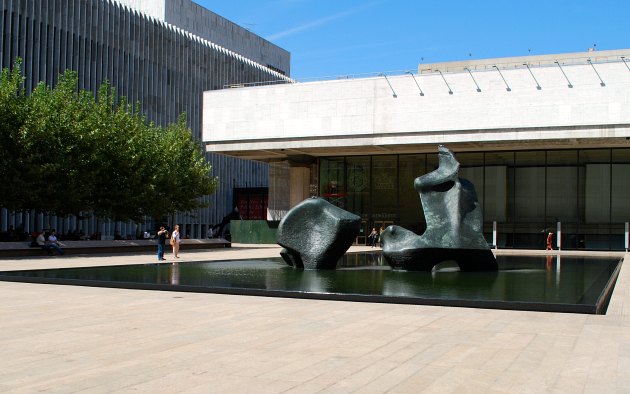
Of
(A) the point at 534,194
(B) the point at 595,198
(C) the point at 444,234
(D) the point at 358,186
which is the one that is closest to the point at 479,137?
(A) the point at 534,194

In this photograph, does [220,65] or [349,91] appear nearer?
[349,91]

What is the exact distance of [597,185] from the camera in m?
43.0

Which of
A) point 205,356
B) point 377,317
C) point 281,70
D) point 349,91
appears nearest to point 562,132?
point 349,91

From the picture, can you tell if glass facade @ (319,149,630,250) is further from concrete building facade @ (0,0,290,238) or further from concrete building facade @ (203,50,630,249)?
concrete building facade @ (0,0,290,238)

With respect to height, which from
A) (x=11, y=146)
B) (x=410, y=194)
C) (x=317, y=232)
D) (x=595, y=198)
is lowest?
(x=317, y=232)

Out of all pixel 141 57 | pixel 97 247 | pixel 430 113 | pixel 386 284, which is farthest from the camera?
pixel 141 57

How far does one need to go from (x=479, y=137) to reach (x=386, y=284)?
2830 cm

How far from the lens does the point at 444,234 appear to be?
1888 cm

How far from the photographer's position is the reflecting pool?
470 inches

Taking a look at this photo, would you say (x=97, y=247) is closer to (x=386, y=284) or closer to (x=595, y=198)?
(x=386, y=284)

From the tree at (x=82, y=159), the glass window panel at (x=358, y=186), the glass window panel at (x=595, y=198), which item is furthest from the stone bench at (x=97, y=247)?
the glass window panel at (x=595, y=198)

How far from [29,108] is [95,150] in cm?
362

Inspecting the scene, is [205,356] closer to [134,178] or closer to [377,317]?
[377,317]

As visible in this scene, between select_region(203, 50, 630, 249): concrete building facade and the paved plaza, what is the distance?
30.7 metres
